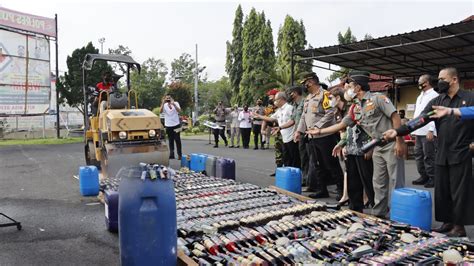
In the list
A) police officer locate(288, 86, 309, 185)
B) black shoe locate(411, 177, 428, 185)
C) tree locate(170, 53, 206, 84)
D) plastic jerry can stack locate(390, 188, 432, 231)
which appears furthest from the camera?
tree locate(170, 53, 206, 84)

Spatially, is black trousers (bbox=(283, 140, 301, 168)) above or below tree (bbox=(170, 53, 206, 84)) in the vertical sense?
below

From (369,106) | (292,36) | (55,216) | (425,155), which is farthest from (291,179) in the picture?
(292,36)

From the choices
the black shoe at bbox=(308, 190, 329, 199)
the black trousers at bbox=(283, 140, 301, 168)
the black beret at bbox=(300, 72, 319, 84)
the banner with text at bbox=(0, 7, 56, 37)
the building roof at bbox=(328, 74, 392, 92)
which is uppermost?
the banner with text at bbox=(0, 7, 56, 37)

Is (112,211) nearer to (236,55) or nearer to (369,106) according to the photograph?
(369,106)

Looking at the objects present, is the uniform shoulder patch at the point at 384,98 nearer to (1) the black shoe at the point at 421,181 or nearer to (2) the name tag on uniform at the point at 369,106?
(2) the name tag on uniform at the point at 369,106

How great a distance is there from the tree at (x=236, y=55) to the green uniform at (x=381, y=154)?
35.0 meters

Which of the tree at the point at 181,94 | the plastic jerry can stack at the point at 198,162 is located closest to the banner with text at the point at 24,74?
the plastic jerry can stack at the point at 198,162

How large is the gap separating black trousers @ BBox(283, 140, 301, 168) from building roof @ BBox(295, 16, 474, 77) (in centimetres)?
483

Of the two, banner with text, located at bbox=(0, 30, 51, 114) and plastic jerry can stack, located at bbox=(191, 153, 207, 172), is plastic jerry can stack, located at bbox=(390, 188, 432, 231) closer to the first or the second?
plastic jerry can stack, located at bbox=(191, 153, 207, 172)

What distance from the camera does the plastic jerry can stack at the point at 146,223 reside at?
2943 mm

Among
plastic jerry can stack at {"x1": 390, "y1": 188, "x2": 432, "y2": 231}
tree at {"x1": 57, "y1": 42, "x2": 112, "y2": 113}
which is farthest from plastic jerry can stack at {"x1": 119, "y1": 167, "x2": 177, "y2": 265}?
tree at {"x1": 57, "y1": 42, "x2": 112, "y2": 113}

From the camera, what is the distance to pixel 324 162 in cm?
593

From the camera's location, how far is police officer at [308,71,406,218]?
4527 mm

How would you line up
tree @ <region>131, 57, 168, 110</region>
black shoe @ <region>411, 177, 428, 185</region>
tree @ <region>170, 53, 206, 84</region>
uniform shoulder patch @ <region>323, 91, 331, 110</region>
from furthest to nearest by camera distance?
tree @ <region>170, 53, 206, 84</region> < tree @ <region>131, 57, 168, 110</region> < black shoe @ <region>411, 177, 428, 185</region> < uniform shoulder patch @ <region>323, 91, 331, 110</region>
